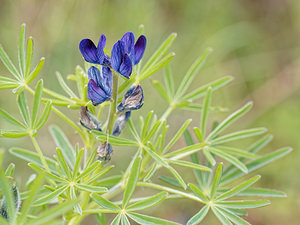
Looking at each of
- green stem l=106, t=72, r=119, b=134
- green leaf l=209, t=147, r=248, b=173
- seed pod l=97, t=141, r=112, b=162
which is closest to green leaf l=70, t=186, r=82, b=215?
seed pod l=97, t=141, r=112, b=162

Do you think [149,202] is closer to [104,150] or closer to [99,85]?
[104,150]

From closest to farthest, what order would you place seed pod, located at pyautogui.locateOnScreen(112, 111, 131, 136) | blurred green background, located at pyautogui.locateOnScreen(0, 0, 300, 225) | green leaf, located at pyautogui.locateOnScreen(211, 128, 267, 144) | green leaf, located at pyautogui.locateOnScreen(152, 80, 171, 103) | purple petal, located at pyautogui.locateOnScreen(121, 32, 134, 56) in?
purple petal, located at pyautogui.locateOnScreen(121, 32, 134, 56) → seed pod, located at pyautogui.locateOnScreen(112, 111, 131, 136) → green leaf, located at pyautogui.locateOnScreen(211, 128, 267, 144) → green leaf, located at pyautogui.locateOnScreen(152, 80, 171, 103) → blurred green background, located at pyautogui.locateOnScreen(0, 0, 300, 225)

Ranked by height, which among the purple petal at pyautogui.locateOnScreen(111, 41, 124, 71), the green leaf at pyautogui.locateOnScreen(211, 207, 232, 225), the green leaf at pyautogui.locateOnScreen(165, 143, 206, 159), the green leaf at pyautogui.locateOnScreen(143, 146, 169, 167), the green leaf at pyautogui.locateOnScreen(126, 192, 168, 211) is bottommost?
the green leaf at pyautogui.locateOnScreen(211, 207, 232, 225)

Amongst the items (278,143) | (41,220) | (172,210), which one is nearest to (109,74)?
(41,220)

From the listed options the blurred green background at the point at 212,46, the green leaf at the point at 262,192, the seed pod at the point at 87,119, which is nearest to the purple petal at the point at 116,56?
the seed pod at the point at 87,119

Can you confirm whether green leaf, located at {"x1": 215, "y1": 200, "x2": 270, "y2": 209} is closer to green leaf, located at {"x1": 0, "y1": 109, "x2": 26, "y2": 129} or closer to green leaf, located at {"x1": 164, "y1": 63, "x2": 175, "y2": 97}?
green leaf, located at {"x1": 164, "y1": 63, "x2": 175, "y2": 97}

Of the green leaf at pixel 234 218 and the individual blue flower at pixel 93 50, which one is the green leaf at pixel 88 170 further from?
the green leaf at pixel 234 218

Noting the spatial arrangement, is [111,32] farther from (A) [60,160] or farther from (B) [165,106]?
(A) [60,160]
